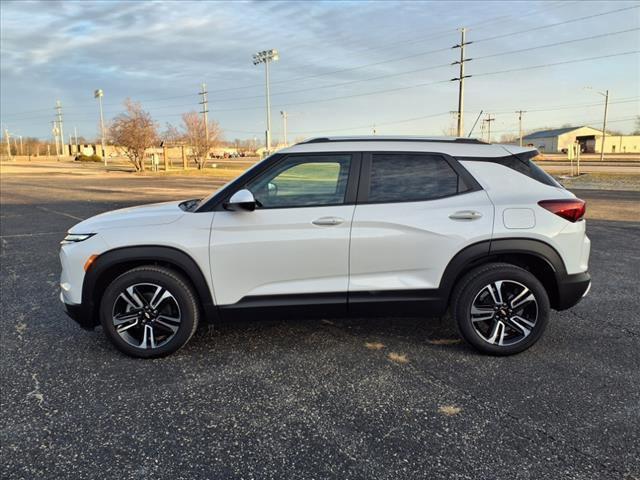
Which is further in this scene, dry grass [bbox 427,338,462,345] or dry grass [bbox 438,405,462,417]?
dry grass [bbox 427,338,462,345]

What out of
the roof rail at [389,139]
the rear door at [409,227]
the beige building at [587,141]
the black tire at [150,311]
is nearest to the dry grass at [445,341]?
the rear door at [409,227]

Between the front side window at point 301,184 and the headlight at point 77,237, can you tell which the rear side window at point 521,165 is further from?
the headlight at point 77,237

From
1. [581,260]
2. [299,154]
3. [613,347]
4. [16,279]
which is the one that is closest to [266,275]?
[299,154]

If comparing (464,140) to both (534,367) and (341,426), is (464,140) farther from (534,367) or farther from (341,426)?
(341,426)

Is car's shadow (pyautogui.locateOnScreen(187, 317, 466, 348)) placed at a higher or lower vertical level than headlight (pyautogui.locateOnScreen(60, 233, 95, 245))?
lower

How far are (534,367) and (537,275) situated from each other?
803 millimetres

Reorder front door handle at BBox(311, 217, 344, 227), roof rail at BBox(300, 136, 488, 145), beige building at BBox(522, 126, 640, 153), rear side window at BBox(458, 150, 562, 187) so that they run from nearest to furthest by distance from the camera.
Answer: front door handle at BBox(311, 217, 344, 227)
rear side window at BBox(458, 150, 562, 187)
roof rail at BBox(300, 136, 488, 145)
beige building at BBox(522, 126, 640, 153)

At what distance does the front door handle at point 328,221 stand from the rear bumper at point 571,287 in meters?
1.89

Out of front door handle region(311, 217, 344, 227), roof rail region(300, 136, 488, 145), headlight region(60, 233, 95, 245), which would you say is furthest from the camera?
roof rail region(300, 136, 488, 145)

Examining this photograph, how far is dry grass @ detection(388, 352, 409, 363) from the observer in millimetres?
3924

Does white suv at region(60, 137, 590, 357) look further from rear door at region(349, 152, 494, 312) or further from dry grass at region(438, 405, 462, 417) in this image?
dry grass at region(438, 405, 462, 417)

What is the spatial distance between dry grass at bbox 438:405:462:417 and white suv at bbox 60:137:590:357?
872 millimetres

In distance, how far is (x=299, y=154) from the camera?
398cm

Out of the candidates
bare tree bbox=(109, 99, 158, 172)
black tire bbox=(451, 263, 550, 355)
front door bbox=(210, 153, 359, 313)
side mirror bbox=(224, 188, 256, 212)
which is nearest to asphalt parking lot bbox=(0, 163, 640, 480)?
black tire bbox=(451, 263, 550, 355)
